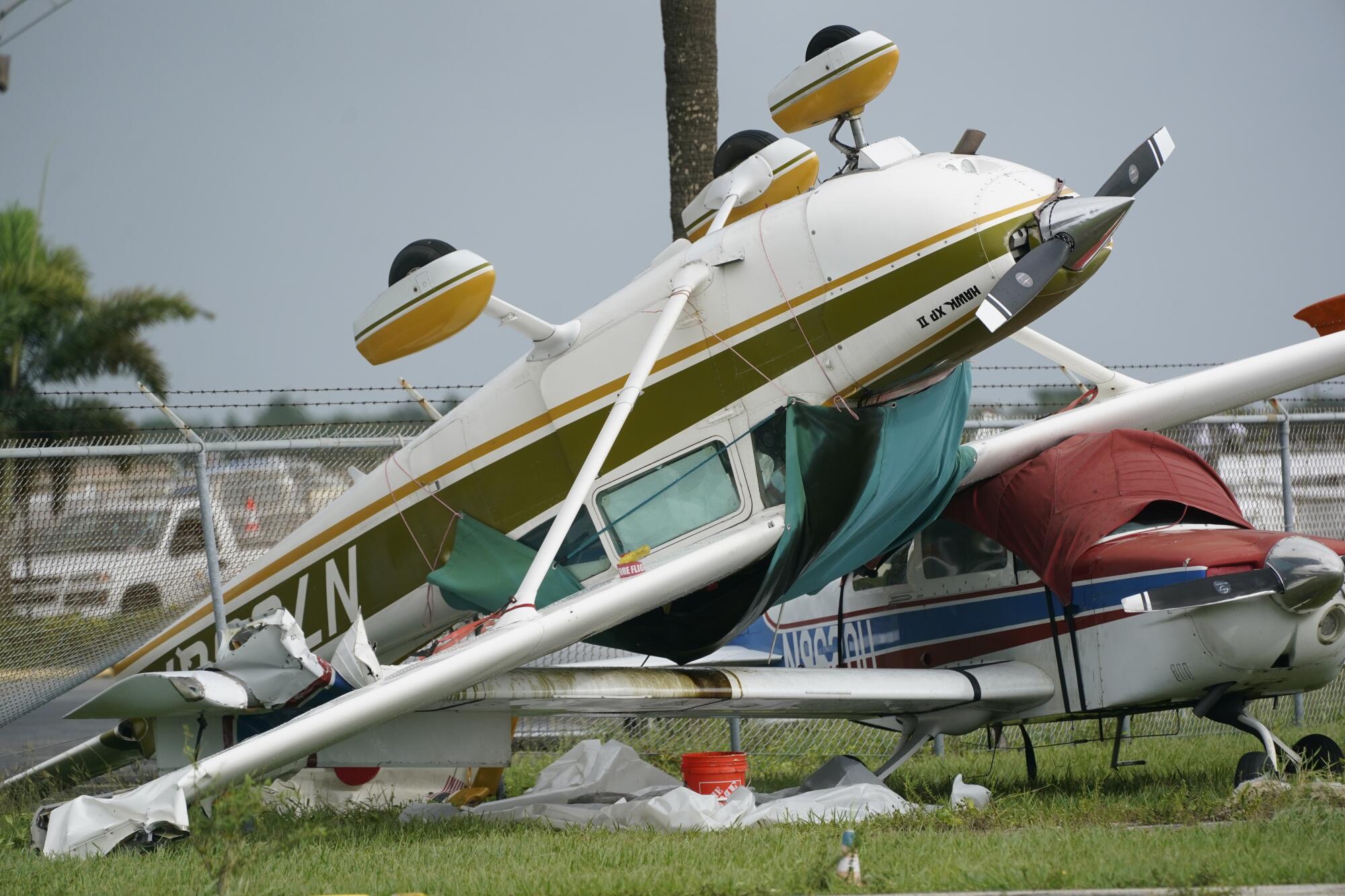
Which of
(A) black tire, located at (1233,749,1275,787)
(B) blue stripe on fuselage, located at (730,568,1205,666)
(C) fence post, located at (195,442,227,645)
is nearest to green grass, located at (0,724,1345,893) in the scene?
(A) black tire, located at (1233,749,1275,787)

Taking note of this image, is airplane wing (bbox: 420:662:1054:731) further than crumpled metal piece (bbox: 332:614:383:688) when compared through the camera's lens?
Yes

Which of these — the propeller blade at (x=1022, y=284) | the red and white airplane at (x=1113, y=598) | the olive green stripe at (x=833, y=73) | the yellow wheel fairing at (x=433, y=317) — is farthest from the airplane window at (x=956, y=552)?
the yellow wheel fairing at (x=433, y=317)

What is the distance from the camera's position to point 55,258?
26938mm

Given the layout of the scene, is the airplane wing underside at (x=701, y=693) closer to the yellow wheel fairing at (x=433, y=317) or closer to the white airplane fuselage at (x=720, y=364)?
the white airplane fuselage at (x=720, y=364)

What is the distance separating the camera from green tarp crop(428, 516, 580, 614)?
8398 mm

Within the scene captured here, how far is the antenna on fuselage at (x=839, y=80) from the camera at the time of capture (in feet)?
27.8

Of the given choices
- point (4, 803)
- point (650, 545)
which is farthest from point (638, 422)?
point (4, 803)

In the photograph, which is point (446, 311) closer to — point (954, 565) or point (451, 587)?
point (451, 587)

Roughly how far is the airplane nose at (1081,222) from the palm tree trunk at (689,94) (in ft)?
19.1

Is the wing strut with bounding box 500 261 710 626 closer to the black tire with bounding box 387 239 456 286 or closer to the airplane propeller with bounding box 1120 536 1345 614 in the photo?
the black tire with bounding box 387 239 456 286

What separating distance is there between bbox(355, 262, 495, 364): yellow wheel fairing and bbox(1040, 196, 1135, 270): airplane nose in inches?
123

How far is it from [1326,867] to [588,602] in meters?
3.62

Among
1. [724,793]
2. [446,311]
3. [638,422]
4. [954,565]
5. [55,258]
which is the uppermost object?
[55,258]

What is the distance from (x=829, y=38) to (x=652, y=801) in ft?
16.0
